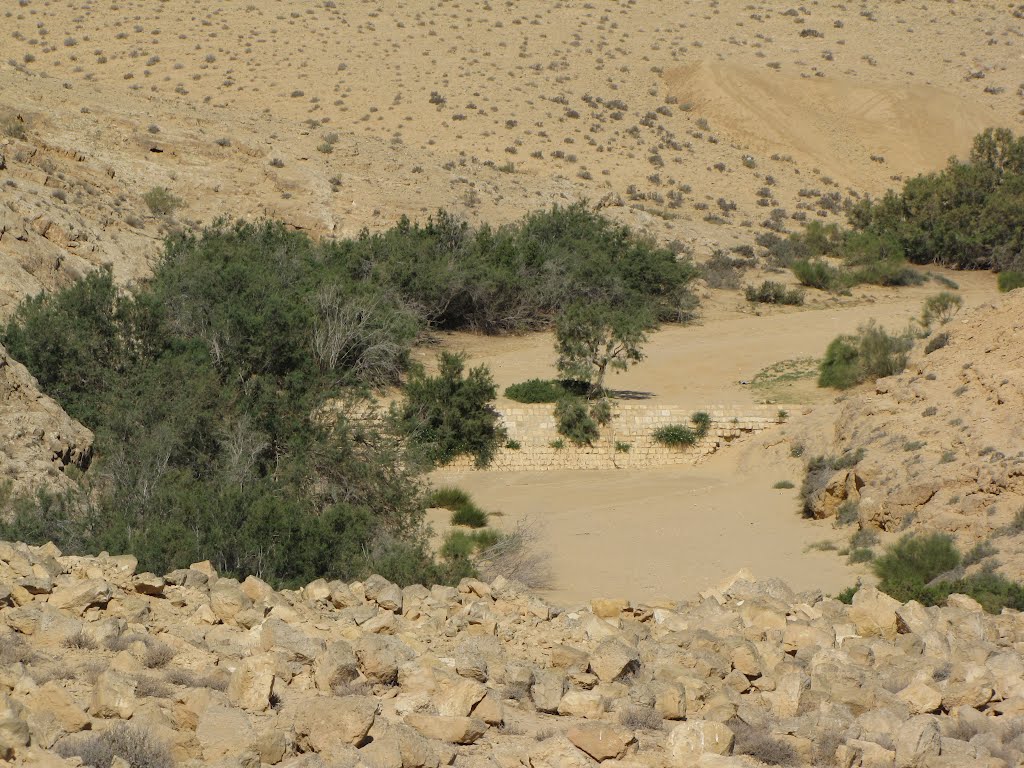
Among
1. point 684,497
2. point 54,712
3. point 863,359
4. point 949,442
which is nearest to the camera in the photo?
point 54,712

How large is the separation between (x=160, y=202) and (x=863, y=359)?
19475mm

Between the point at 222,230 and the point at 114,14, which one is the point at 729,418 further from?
the point at 114,14

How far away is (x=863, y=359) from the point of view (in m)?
28.2

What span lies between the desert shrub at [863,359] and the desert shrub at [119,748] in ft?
75.3

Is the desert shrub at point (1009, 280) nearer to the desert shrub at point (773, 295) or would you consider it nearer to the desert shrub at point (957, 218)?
the desert shrub at point (957, 218)

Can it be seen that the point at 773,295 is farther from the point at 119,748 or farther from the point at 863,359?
the point at 119,748

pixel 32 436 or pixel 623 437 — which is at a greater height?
pixel 32 436

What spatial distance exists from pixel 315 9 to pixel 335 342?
38.6 m

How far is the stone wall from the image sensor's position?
25.0m

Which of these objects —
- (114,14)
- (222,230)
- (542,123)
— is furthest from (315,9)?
(222,230)

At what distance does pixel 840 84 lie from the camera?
59344 mm

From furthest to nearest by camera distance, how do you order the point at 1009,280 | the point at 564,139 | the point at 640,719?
the point at 564,139 < the point at 1009,280 < the point at 640,719

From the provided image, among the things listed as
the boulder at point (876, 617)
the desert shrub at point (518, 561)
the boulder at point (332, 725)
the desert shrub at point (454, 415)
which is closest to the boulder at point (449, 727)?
the boulder at point (332, 725)

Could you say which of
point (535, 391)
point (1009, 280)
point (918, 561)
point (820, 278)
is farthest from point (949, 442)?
point (1009, 280)
